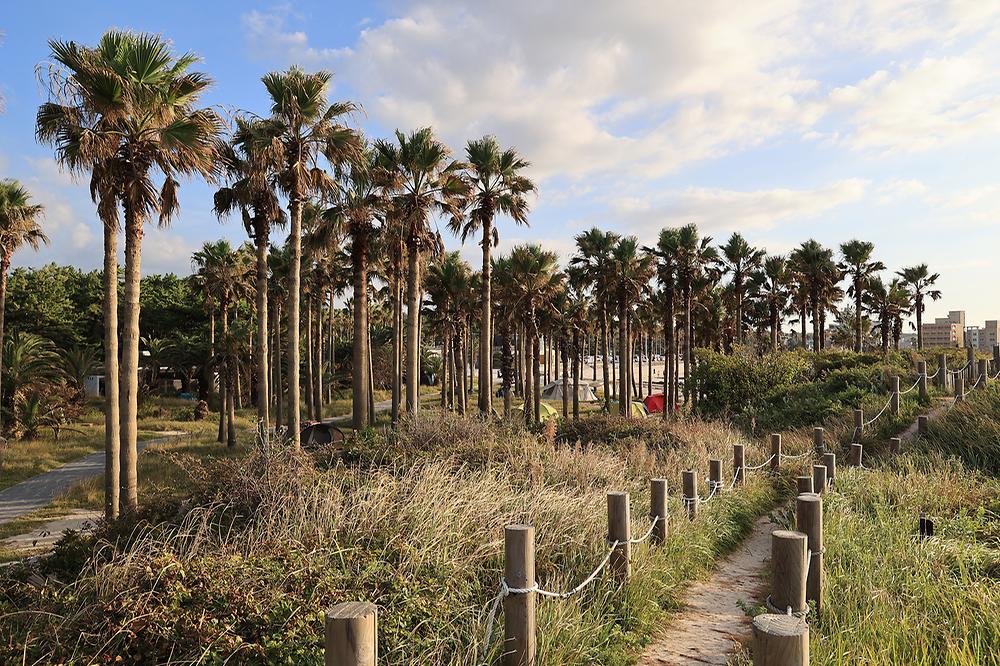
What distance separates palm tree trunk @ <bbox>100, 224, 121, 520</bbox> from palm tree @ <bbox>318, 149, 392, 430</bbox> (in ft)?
28.9

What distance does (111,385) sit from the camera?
14164mm

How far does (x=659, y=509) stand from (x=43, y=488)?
23.7m

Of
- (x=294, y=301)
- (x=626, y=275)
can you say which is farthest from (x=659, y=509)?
(x=626, y=275)

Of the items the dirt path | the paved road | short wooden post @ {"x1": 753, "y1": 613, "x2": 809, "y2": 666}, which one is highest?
short wooden post @ {"x1": 753, "y1": 613, "x2": 809, "y2": 666}

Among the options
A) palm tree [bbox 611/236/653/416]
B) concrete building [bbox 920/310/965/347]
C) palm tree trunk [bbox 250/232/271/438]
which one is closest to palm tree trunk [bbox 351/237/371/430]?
palm tree trunk [bbox 250/232/271/438]

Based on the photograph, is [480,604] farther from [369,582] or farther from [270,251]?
[270,251]

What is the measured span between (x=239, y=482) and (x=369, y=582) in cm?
272

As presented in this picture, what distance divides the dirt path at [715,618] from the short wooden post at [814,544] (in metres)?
0.68

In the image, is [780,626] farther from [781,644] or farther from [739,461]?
[739,461]

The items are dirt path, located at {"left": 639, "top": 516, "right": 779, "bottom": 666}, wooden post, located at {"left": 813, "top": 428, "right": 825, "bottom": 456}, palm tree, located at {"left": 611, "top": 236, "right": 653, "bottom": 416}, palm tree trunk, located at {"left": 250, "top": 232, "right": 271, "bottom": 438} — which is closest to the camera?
dirt path, located at {"left": 639, "top": 516, "right": 779, "bottom": 666}

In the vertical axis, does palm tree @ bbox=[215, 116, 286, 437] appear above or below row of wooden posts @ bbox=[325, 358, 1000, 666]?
above

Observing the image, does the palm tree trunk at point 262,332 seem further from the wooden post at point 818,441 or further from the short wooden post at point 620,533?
the short wooden post at point 620,533

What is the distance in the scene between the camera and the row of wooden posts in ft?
8.38

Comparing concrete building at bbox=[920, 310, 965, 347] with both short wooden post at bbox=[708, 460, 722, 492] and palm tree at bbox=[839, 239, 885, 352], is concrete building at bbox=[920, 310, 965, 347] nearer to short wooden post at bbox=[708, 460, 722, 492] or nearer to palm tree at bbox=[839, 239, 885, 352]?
palm tree at bbox=[839, 239, 885, 352]
